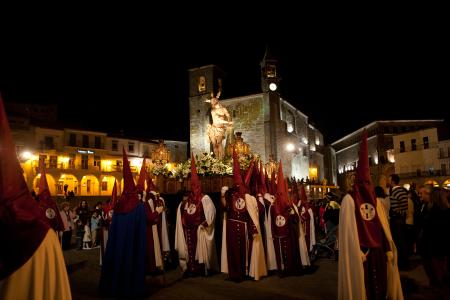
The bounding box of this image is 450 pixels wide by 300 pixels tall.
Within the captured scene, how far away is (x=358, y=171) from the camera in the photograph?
5.51m

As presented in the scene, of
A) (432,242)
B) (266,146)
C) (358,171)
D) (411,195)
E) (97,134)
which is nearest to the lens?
(358,171)

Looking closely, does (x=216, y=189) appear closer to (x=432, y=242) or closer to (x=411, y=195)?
(x=411, y=195)

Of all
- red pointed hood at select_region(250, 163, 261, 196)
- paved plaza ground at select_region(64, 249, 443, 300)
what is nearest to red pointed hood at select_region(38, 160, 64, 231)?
paved plaza ground at select_region(64, 249, 443, 300)

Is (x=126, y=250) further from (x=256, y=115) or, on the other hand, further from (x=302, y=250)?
(x=256, y=115)

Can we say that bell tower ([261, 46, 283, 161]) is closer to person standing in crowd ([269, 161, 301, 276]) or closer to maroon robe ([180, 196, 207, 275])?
person standing in crowd ([269, 161, 301, 276])

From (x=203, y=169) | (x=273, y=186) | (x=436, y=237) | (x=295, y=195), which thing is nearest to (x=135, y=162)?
(x=203, y=169)

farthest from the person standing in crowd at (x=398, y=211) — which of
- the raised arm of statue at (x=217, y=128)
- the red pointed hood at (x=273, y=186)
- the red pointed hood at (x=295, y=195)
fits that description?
the raised arm of statue at (x=217, y=128)

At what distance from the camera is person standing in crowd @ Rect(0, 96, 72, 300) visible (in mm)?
2648

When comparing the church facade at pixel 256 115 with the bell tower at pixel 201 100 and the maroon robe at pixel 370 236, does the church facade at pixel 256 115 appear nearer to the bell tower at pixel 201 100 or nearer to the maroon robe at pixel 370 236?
the bell tower at pixel 201 100

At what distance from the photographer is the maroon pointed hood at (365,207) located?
536 centimetres

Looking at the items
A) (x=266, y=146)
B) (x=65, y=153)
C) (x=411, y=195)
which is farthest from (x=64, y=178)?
(x=411, y=195)

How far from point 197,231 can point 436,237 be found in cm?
527

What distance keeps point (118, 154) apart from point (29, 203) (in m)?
50.8

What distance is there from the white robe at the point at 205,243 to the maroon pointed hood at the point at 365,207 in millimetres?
4514
